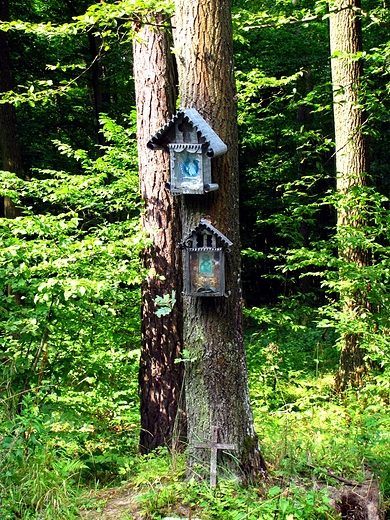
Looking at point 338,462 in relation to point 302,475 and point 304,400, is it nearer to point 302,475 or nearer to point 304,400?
point 302,475

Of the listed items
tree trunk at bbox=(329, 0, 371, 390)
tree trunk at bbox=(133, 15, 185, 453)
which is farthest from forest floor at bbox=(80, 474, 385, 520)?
tree trunk at bbox=(329, 0, 371, 390)

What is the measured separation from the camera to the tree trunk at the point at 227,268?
3.33m

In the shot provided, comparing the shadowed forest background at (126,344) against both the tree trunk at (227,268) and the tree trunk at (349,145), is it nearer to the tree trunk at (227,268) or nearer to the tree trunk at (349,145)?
the tree trunk at (349,145)

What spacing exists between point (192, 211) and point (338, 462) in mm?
2289

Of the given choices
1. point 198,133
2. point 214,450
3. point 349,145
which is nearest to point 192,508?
point 214,450

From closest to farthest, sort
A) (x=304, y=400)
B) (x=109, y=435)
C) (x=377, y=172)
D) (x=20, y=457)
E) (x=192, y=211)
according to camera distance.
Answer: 1. (x=20, y=457)
2. (x=192, y=211)
3. (x=109, y=435)
4. (x=304, y=400)
5. (x=377, y=172)

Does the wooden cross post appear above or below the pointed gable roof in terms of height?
below

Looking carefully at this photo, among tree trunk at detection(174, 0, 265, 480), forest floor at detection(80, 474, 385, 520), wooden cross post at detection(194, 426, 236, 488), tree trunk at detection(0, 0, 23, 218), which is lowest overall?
forest floor at detection(80, 474, 385, 520)

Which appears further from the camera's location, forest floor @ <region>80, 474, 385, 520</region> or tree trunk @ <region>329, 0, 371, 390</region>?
tree trunk @ <region>329, 0, 371, 390</region>

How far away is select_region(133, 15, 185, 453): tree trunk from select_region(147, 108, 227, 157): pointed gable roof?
1.49 metres

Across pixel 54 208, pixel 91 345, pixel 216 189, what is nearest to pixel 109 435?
pixel 91 345

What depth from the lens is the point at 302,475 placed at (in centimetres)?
368

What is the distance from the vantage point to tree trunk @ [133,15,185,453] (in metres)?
4.80

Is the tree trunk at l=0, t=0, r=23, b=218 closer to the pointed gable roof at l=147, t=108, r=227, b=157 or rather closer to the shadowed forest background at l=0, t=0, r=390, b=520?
the shadowed forest background at l=0, t=0, r=390, b=520
